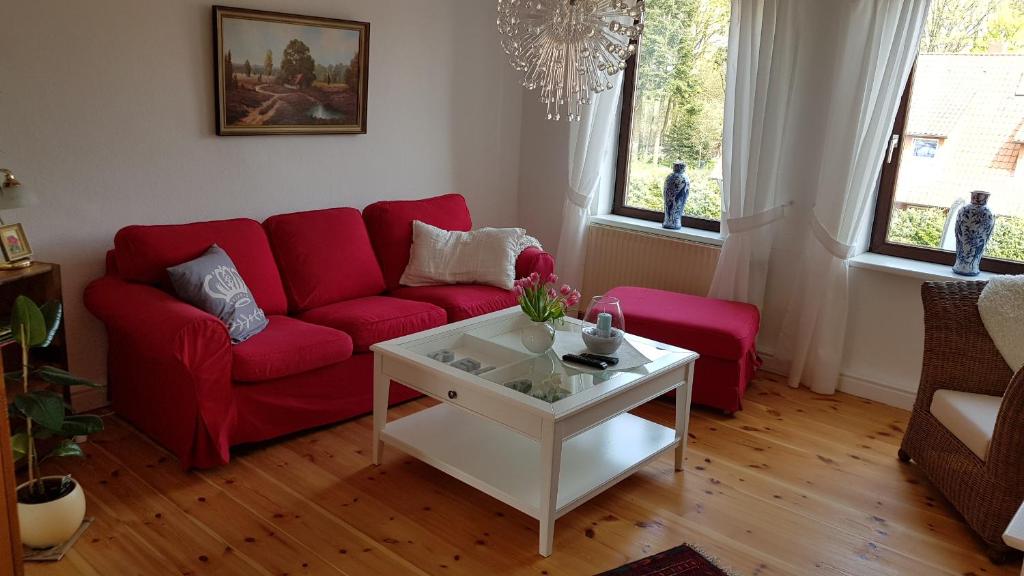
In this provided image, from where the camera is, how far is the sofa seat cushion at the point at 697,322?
369cm

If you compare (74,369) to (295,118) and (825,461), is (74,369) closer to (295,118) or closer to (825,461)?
(295,118)

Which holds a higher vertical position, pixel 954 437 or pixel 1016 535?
pixel 1016 535

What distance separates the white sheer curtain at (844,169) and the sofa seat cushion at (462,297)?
155cm

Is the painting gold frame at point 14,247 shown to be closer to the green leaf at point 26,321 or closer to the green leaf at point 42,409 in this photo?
the green leaf at point 26,321

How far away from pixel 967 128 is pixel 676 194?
151 centimetres

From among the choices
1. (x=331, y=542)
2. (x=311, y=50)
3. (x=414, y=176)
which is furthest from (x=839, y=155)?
(x=331, y=542)

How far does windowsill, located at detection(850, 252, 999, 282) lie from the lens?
3.79 metres

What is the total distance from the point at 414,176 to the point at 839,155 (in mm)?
2369

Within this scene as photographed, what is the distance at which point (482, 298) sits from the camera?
158 inches

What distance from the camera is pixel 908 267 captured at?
392 centimetres

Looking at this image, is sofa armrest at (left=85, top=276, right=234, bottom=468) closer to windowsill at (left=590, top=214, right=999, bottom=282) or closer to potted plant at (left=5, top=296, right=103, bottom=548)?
potted plant at (left=5, top=296, right=103, bottom=548)

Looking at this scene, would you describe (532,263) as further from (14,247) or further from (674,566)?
(14,247)

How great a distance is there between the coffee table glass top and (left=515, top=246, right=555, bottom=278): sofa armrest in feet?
2.74

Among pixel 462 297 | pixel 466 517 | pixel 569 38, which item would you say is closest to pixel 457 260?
pixel 462 297
